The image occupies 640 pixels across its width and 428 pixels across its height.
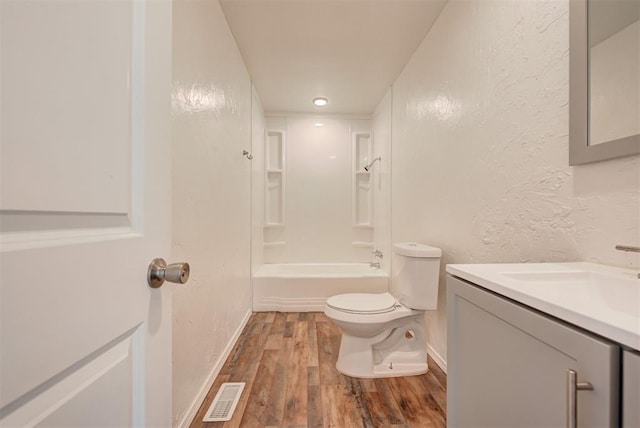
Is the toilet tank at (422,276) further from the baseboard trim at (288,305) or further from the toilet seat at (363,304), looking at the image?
the baseboard trim at (288,305)

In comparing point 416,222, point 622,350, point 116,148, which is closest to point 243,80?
point 416,222

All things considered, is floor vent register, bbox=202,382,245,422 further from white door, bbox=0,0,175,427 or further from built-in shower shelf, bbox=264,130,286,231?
built-in shower shelf, bbox=264,130,286,231

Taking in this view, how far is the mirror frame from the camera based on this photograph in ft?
2.91

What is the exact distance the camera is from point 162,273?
572 millimetres

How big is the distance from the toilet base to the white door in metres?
1.37

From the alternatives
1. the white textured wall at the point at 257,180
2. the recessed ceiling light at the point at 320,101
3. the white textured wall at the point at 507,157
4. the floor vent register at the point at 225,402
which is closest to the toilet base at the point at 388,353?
the white textured wall at the point at 507,157

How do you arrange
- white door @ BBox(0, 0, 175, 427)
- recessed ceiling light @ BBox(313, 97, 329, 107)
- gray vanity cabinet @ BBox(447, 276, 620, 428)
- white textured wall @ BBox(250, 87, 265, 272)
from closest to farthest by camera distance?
1. white door @ BBox(0, 0, 175, 427)
2. gray vanity cabinet @ BBox(447, 276, 620, 428)
3. white textured wall @ BBox(250, 87, 265, 272)
4. recessed ceiling light @ BBox(313, 97, 329, 107)

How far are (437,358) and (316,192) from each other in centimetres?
234

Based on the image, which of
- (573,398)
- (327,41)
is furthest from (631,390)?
(327,41)

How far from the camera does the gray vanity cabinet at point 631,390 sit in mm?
401

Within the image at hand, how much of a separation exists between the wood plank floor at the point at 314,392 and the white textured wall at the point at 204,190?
21 cm

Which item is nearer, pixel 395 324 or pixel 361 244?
pixel 395 324

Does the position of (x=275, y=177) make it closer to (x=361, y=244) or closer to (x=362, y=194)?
(x=362, y=194)

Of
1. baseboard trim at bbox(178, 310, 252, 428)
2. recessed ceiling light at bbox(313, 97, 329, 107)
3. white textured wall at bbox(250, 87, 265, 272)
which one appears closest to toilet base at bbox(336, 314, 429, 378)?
baseboard trim at bbox(178, 310, 252, 428)
